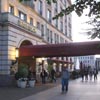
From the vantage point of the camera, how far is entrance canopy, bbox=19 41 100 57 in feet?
107

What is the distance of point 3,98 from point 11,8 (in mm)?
17051

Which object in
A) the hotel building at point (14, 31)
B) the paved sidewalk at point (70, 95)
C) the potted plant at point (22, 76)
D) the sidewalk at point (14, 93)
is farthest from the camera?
the hotel building at point (14, 31)

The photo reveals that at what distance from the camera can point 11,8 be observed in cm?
3575

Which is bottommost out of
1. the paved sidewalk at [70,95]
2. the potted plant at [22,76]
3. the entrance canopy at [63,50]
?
the paved sidewalk at [70,95]

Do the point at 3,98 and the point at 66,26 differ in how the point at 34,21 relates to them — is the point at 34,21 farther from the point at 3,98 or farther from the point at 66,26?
the point at 66,26

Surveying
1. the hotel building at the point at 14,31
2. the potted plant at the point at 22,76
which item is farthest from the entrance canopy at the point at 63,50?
the potted plant at the point at 22,76

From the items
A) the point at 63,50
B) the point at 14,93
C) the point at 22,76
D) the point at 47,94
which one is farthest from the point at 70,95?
the point at 63,50

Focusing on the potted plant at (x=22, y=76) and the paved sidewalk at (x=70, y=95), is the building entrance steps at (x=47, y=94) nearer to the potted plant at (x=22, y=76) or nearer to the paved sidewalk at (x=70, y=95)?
the paved sidewalk at (x=70, y=95)

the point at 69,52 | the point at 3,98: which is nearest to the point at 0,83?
the point at 69,52

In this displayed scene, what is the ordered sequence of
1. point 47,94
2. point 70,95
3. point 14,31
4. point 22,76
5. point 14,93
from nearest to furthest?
point 70,95 < point 47,94 < point 14,93 < point 22,76 < point 14,31

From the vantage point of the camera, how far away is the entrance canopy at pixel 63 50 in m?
32.8

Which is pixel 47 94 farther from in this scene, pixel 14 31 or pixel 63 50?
pixel 14 31

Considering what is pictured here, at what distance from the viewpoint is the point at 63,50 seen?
34688mm

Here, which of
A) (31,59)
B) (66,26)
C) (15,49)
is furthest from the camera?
(66,26)
